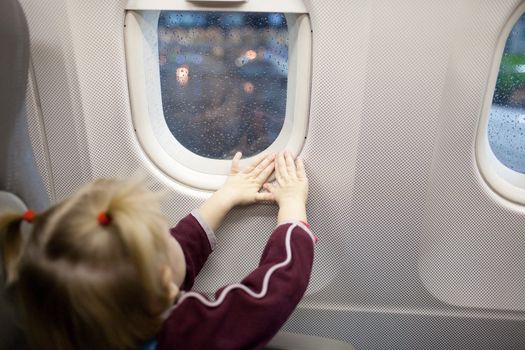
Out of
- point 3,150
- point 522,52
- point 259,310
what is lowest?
point 259,310

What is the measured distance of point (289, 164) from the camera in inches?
42.0

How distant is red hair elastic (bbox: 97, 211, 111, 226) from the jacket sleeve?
41cm

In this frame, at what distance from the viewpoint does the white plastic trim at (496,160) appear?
3.29 feet

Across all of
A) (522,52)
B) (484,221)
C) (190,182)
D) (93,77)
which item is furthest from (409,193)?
(93,77)

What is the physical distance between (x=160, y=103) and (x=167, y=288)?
2.05ft

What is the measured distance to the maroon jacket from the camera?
2.43 ft

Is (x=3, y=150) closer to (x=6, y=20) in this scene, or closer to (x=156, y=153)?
(x=6, y=20)

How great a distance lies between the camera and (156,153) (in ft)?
3.73

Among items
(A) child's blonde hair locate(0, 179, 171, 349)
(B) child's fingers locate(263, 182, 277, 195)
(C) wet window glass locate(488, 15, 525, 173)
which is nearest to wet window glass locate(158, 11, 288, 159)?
A: (B) child's fingers locate(263, 182, 277, 195)

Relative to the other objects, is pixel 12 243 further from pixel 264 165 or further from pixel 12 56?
pixel 264 165

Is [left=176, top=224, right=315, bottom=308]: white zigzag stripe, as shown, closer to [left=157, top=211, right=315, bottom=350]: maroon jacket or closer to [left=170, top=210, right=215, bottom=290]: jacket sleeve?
[left=157, top=211, right=315, bottom=350]: maroon jacket

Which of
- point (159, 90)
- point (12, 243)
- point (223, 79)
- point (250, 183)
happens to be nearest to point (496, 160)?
point (250, 183)

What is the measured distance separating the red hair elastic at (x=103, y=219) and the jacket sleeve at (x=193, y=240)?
1.34 ft

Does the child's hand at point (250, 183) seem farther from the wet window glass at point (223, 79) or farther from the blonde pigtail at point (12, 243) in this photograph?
the blonde pigtail at point (12, 243)
